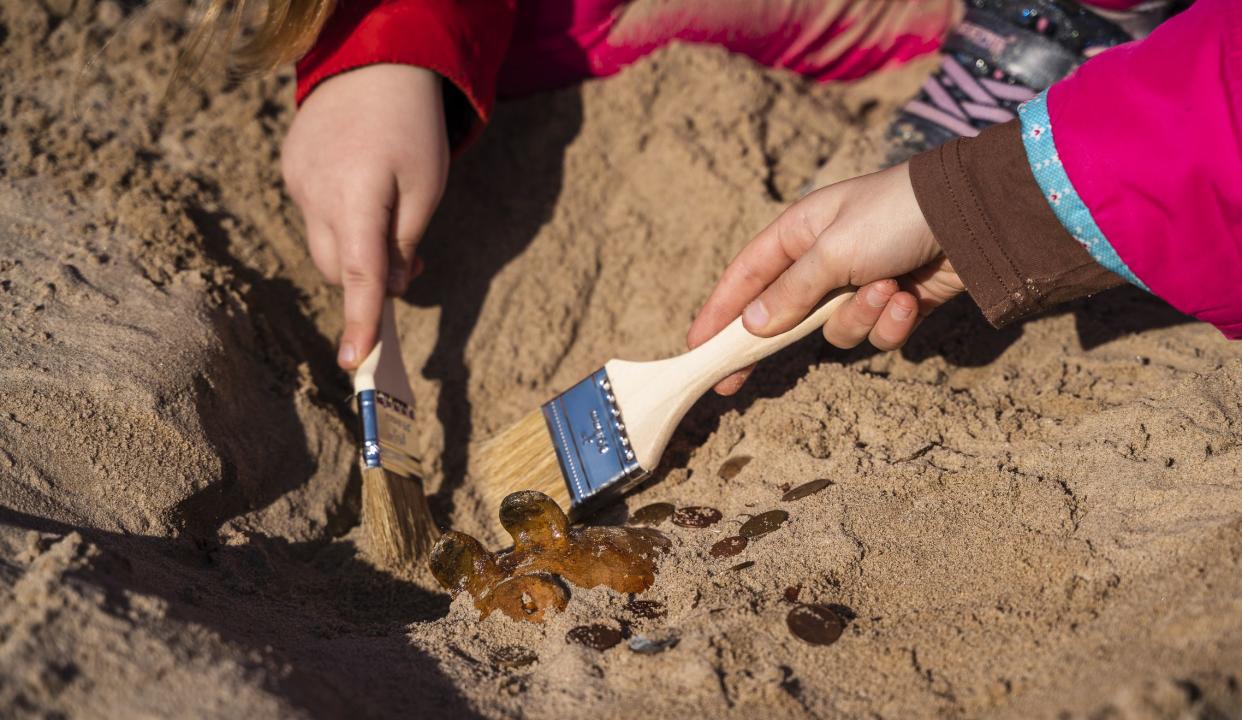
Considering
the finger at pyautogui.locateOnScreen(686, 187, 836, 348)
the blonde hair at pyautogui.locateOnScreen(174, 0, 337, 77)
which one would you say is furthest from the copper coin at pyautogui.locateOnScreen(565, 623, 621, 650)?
the blonde hair at pyautogui.locateOnScreen(174, 0, 337, 77)

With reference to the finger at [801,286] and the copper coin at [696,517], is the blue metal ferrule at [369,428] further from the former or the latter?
the finger at [801,286]

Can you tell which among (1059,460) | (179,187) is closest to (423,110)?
(179,187)

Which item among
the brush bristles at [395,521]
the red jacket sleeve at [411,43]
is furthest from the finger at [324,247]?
the brush bristles at [395,521]

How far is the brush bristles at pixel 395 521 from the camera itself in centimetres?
212

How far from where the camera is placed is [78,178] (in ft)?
8.37

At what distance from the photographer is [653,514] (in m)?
2.08

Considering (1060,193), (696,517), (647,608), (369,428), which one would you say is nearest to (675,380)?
(696,517)

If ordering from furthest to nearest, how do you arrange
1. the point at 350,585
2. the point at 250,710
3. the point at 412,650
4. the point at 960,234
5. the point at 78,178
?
the point at 78,178 < the point at 350,585 < the point at 960,234 < the point at 412,650 < the point at 250,710

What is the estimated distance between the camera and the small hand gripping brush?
2152mm

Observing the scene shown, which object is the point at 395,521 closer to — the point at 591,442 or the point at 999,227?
the point at 591,442

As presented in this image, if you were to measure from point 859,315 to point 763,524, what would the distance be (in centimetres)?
50

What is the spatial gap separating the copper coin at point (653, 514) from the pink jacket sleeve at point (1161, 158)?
3.17 feet

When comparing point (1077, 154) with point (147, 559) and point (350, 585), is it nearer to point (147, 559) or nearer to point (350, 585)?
point (350, 585)

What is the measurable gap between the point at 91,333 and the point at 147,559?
61cm
